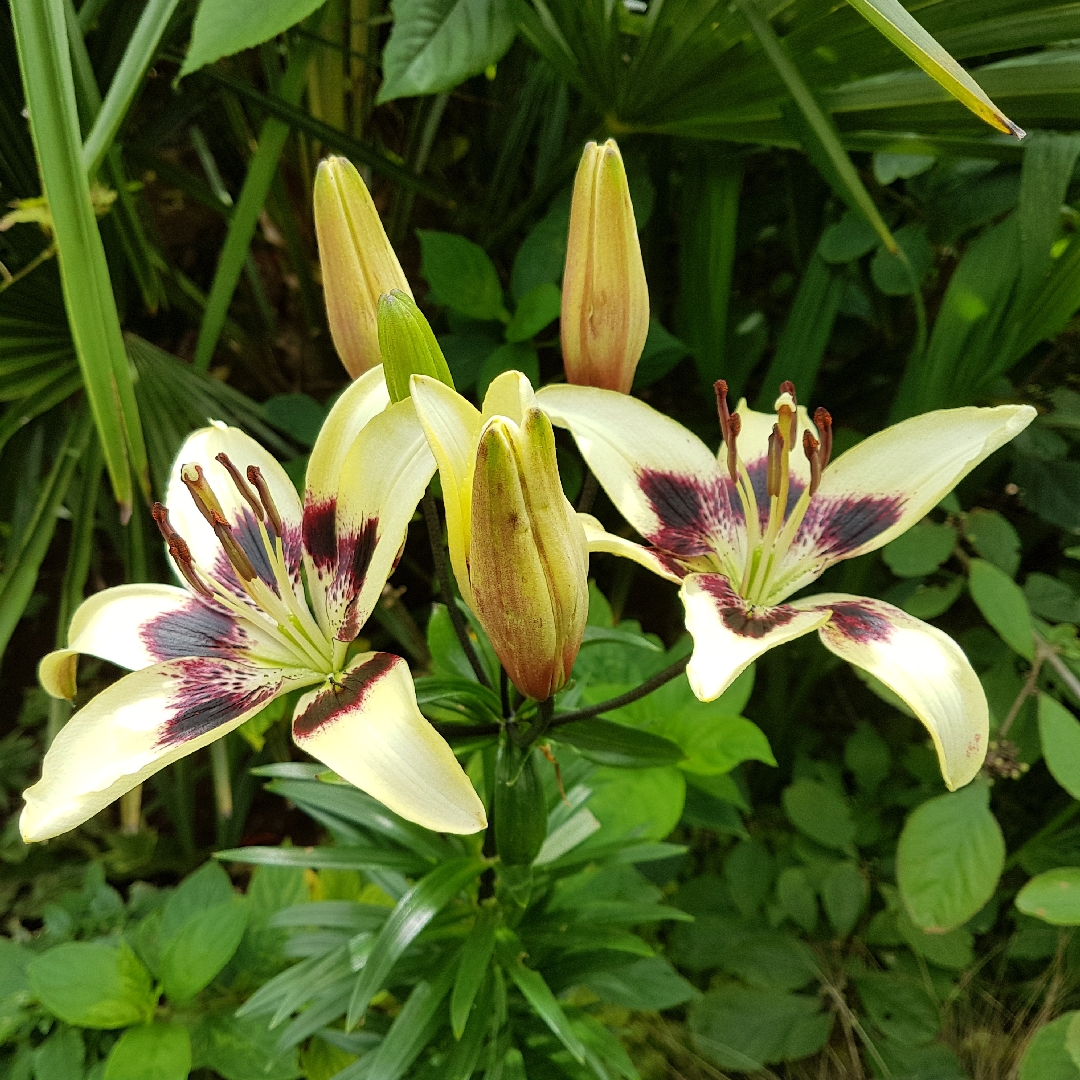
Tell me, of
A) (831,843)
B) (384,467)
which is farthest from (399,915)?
(831,843)

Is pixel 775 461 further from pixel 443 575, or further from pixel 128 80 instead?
pixel 128 80

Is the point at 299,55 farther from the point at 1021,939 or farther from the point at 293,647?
the point at 1021,939

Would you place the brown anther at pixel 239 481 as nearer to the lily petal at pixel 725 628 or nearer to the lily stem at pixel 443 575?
the lily stem at pixel 443 575

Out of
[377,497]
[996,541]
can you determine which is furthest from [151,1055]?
[996,541]

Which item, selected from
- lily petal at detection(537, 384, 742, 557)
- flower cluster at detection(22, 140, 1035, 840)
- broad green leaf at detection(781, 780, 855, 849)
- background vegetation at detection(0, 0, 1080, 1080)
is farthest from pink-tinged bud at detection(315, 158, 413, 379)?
broad green leaf at detection(781, 780, 855, 849)

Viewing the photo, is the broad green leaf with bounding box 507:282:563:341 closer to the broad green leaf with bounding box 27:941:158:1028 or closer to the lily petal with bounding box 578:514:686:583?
the lily petal with bounding box 578:514:686:583
